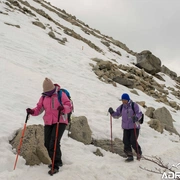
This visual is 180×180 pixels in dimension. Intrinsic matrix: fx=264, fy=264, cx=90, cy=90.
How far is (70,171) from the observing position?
6.12 meters

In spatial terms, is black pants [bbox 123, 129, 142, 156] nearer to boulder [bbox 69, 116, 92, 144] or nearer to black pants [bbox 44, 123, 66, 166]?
boulder [bbox 69, 116, 92, 144]

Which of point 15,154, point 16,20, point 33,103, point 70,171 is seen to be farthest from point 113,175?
point 16,20

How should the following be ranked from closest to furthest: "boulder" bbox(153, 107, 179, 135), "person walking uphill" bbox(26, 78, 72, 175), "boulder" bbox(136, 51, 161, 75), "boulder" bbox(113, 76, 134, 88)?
"person walking uphill" bbox(26, 78, 72, 175) → "boulder" bbox(153, 107, 179, 135) → "boulder" bbox(113, 76, 134, 88) → "boulder" bbox(136, 51, 161, 75)

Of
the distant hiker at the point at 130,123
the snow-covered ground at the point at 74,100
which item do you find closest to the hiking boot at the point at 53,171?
the snow-covered ground at the point at 74,100

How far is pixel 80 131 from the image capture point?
8.62 metres

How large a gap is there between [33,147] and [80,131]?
2.31 m

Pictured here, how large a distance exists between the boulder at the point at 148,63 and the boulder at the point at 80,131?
2527 centimetres

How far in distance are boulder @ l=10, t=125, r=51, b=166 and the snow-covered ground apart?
0.51 feet

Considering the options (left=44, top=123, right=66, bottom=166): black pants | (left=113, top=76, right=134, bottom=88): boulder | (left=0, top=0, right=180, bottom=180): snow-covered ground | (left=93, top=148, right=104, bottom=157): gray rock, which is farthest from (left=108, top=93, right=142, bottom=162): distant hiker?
(left=113, top=76, right=134, bottom=88): boulder

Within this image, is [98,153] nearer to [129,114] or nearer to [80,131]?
[80,131]

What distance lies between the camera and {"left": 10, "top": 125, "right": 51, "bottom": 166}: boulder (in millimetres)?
6453

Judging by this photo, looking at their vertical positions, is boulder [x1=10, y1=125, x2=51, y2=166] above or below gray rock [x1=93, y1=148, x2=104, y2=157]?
above

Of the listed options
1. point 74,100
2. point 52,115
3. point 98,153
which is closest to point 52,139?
point 52,115

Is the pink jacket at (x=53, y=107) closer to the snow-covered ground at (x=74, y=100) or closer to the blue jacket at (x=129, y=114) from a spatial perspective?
the snow-covered ground at (x=74, y=100)
